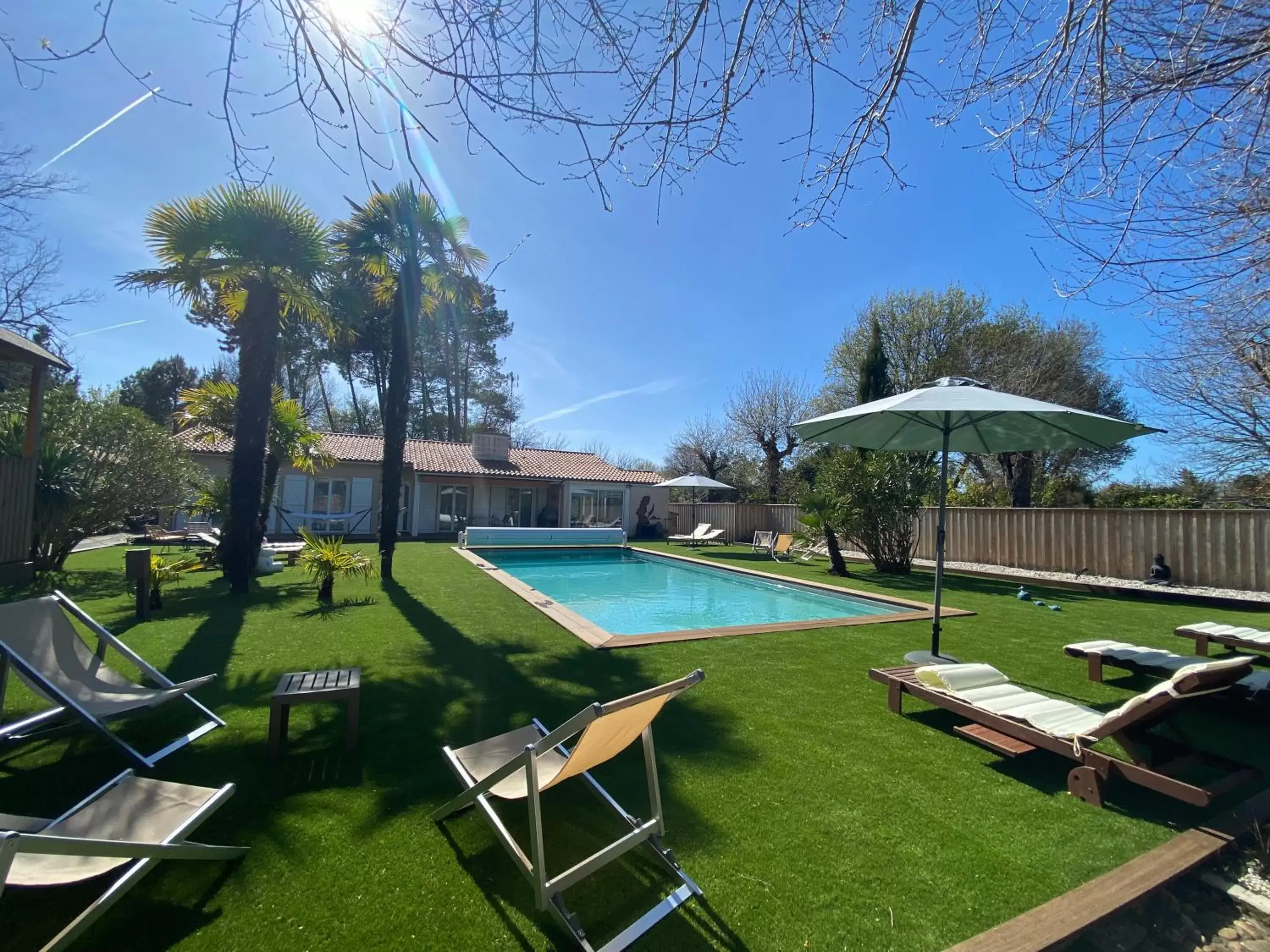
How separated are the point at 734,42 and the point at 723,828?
429cm

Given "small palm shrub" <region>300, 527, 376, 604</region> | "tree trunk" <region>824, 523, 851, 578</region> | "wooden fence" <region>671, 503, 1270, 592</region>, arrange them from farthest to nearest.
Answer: "tree trunk" <region>824, 523, 851, 578</region>
"wooden fence" <region>671, 503, 1270, 592</region>
"small palm shrub" <region>300, 527, 376, 604</region>

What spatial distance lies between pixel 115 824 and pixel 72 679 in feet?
6.31

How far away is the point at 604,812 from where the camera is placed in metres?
3.05

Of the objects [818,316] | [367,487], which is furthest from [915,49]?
[367,487]

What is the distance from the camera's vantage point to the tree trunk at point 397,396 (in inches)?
435

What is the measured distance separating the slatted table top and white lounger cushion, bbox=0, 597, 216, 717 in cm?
68

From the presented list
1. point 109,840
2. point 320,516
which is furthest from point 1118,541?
point 320,516

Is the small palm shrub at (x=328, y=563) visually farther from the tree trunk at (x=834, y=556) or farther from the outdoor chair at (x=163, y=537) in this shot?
the tree trunk at (x=834, y=556)

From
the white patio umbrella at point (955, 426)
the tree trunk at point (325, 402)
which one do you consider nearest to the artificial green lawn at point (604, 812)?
the white patio umbrella at point (955, 426)

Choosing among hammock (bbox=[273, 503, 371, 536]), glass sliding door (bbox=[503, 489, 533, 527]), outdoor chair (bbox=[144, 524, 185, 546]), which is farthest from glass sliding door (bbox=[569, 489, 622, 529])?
outdoor chair (bbox=[144, 524, 185, 546])

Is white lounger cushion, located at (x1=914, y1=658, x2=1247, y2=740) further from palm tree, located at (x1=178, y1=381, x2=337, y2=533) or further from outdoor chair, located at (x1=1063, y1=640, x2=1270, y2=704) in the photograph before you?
palm tree, located at (x1=178, y1=381, x2=337, y2=533)

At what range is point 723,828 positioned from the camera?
2848 mm

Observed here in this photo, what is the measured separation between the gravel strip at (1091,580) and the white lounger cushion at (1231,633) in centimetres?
501

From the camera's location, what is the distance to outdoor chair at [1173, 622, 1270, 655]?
18.1ft
